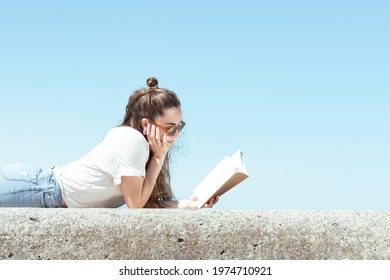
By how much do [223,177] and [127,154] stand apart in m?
0.69

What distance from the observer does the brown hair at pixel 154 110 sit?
15.1ft

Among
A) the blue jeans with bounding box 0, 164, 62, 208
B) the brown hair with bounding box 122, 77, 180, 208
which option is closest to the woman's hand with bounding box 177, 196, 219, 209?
the brown hair with bounding box 122, 77, 180, 208

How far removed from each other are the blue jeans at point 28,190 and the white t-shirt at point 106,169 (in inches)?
3.1

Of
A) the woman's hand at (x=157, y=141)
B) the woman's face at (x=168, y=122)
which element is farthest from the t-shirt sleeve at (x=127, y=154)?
the woman's face at (x=168, y=122)

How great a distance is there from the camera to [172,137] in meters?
4.59

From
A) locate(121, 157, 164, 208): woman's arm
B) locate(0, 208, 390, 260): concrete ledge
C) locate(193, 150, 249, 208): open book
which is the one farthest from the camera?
locate(121, 157, 164, 208): woman's arm

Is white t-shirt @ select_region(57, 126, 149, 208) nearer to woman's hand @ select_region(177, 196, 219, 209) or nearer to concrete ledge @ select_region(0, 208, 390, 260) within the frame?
woman's hand @ select_region(177, 196, 219, 209)

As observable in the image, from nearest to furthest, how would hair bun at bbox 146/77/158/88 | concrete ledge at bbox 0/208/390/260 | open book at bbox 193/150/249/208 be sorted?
concrete ledge at bbox 0/208/390/260 → open book at bbox 193/150/249/208 → hair bun at bbox 146/77/158/88

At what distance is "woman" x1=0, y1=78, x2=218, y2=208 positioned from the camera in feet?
14.1

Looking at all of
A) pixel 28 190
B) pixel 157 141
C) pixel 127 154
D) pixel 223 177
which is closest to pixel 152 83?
pixel 157 141

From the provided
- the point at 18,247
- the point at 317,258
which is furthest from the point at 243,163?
the point at 18,247

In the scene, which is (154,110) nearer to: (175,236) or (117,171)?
(117,171)
